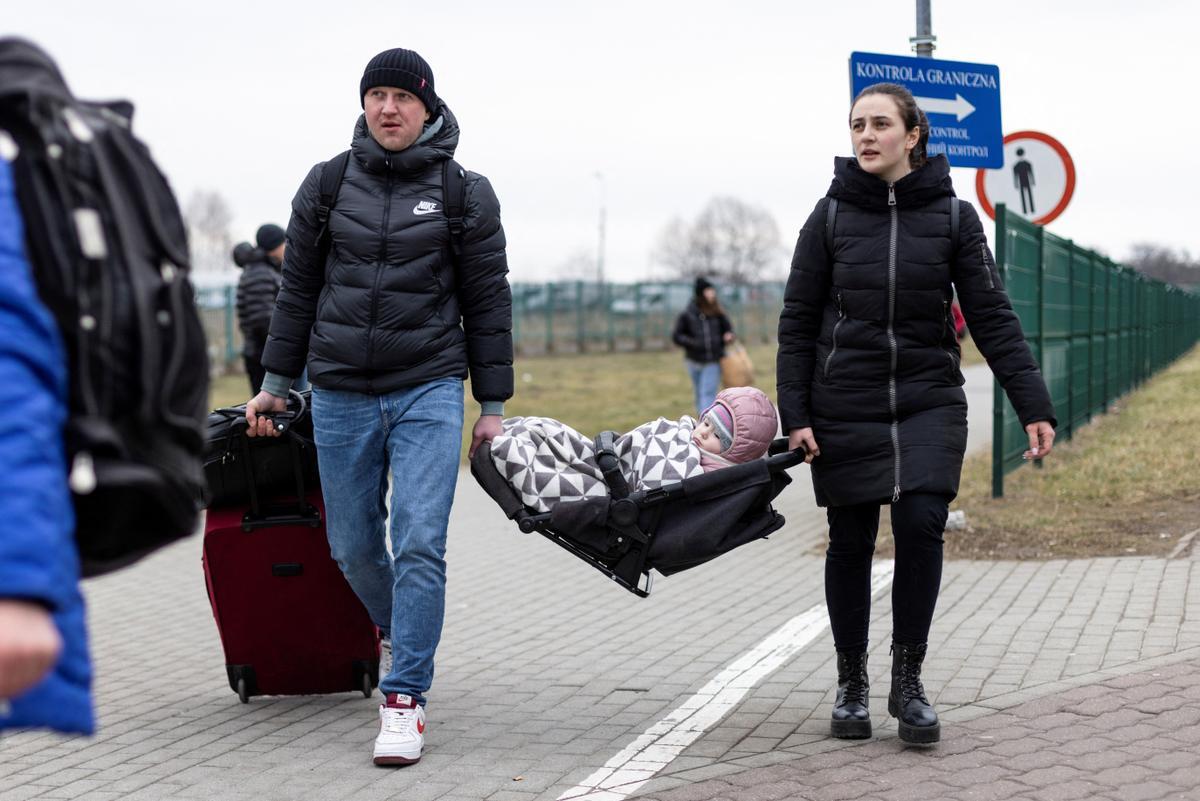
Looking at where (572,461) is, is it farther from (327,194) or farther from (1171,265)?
(1171,265)

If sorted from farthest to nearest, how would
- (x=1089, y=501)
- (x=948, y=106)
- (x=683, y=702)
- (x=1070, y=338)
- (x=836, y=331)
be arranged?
(x=1070, y=338), (x=1089, y=501), (x=948, y=106), (x=683, y=702), (x=836, y=331)

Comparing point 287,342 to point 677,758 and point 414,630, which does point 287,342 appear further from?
point 677,758

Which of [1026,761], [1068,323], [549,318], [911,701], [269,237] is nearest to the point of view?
[1026,761]

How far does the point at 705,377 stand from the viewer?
17.0 m

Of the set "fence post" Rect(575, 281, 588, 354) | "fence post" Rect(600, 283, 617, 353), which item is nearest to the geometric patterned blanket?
"fence post" Rect(575, 281, 588, 354)

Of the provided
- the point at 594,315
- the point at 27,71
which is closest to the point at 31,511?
the point at 27,71

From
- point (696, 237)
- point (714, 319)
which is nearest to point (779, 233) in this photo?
point (696, 237)

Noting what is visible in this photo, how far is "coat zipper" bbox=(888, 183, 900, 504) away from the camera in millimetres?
4789

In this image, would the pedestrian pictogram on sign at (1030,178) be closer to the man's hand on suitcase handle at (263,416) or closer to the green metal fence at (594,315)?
the man's hand on suitcase handle at (263,416)

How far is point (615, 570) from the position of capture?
4.80 meters

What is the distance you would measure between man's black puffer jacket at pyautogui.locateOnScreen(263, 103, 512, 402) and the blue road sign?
526 cm

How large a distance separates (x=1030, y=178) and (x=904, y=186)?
7.56 metres

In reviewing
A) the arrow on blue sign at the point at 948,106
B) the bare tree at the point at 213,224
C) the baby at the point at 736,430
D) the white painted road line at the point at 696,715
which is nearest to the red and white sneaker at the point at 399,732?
the white painted road line at the point at 696,715

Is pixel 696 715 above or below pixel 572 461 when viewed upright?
below
